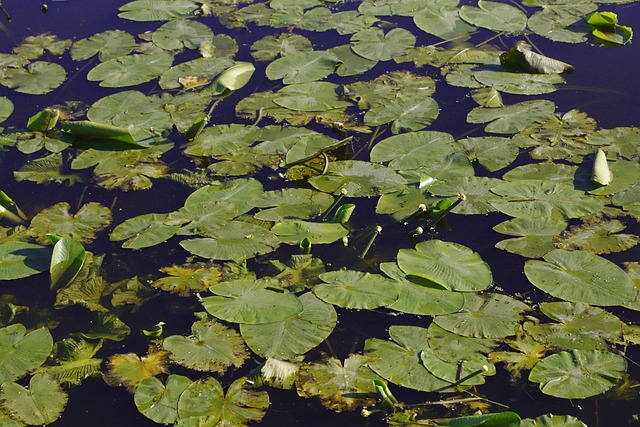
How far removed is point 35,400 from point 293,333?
1.13 m

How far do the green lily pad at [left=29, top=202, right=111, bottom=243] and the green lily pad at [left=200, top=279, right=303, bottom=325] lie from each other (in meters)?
0.95

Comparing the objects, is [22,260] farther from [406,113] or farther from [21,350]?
[406,113]

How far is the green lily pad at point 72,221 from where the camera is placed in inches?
152

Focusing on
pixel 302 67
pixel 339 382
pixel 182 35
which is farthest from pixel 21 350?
pixel 182 35

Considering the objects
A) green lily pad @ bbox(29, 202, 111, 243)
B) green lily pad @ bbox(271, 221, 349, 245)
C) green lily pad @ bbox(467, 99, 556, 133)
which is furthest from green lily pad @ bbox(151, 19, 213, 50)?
green lily pad @ bbox(271, 221, 349, 245)

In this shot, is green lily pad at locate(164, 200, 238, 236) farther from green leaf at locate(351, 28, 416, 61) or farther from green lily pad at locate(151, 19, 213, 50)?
green lily pad at locate(151, 19, 213, 50)

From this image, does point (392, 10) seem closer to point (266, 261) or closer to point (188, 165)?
point (188, 165)

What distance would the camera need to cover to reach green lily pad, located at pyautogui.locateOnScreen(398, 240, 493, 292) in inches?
128

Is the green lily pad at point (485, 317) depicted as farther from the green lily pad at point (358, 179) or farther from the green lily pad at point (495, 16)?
the green lily pad at point (495, 16)

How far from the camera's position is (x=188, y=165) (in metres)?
4.38

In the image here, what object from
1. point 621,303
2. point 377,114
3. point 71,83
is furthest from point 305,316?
point 71,83

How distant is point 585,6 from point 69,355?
16.2 ft

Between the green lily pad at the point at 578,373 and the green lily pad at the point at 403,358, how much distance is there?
41 centimetres

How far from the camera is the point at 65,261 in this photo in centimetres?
360
